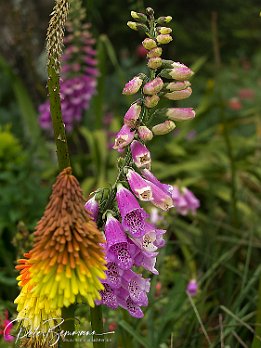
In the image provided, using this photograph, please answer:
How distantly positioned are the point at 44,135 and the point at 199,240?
2.05 metres

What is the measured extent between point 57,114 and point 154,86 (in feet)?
0.83

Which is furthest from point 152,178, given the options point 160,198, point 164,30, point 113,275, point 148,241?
point 164,30

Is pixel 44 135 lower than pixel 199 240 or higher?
higher

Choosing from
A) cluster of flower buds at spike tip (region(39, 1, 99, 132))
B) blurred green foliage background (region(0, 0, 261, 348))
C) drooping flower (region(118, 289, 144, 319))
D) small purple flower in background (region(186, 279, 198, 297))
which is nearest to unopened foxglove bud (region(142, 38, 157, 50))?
drooping flower (region(118, 289, 144, 319))

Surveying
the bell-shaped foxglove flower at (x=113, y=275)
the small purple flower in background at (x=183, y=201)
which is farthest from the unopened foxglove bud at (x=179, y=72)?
the small purple flower in background at (x=183, y=201)

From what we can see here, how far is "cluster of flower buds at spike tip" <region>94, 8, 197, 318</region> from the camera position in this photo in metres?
1.68

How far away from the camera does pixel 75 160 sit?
5180 mm

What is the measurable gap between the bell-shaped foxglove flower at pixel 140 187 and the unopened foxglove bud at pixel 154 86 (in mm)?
207

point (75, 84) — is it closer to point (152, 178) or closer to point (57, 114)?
point (152, 178)

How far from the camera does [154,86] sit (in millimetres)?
1659

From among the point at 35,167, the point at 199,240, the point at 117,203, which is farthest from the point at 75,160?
the point at 117,203

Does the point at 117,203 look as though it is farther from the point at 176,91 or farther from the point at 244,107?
the point at 244,107

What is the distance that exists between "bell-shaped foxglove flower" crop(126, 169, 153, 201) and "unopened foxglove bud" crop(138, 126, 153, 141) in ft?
0.31

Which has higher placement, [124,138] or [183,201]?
[124,138]
